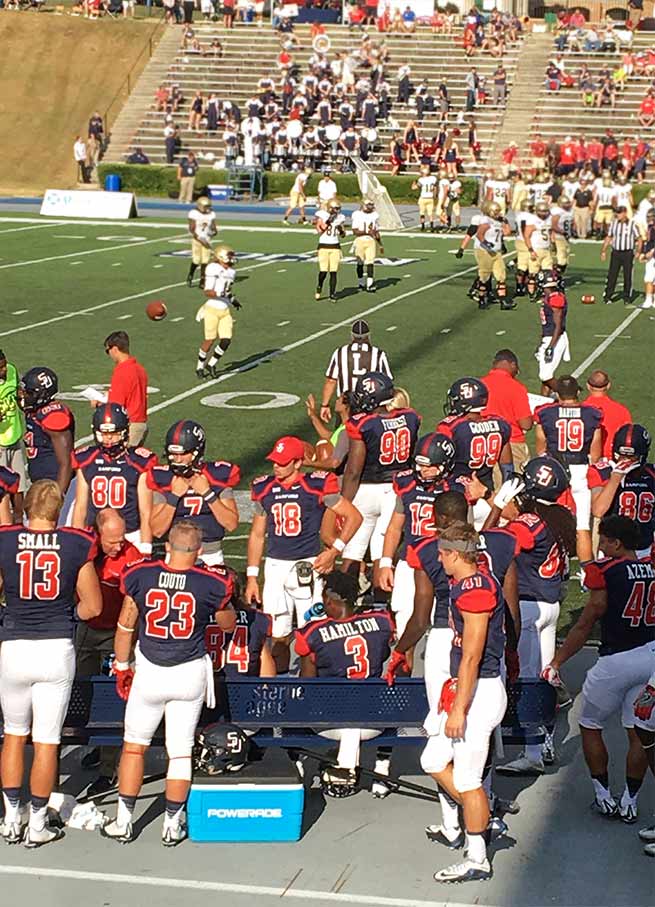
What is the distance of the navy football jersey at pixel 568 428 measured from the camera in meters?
12.2

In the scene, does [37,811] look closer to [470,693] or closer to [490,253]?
[470,693]

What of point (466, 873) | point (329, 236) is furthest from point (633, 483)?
point (329, 236)

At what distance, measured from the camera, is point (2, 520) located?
9.23 m

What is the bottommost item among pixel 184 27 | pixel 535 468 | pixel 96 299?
pixel 96 299

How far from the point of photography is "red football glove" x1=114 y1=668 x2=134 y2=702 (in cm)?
789

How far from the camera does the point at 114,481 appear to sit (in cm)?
1000

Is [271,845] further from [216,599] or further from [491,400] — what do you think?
[491,400]

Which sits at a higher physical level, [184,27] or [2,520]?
[184,27]

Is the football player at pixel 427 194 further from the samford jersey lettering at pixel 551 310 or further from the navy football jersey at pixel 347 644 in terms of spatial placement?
the navy football jersey at pixel 347 644

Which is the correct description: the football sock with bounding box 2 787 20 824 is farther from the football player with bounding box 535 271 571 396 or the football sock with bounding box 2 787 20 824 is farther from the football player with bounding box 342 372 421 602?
the football player with bounding box 535 271 571 396

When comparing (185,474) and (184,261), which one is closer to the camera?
(185,474)

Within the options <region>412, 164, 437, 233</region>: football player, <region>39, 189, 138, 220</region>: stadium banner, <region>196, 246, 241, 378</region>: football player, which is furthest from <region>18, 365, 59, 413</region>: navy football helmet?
<region>39, 189, 138, 220</region>: stadium banner

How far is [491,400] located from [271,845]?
6151 mm

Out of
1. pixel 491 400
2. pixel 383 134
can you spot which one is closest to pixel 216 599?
pixel 491 400
